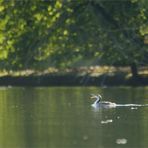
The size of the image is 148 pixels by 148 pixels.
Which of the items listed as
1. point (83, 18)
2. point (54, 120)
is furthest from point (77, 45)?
point (54, 120)

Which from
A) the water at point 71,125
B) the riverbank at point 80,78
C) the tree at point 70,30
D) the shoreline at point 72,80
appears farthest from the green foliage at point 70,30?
the water at point 71,125

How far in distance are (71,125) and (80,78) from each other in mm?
30381

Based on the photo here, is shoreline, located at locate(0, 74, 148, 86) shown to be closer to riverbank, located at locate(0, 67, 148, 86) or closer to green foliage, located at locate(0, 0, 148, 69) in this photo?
riverbank, located at locate(0, 67, 148, 86)

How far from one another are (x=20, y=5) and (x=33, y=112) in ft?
61.1

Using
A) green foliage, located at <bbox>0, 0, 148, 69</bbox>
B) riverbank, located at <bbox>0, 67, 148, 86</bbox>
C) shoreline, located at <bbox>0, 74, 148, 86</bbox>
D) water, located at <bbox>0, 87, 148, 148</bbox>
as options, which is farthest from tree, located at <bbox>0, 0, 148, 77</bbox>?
water, located at <bbox>0, 87, 148, 148</bbox>

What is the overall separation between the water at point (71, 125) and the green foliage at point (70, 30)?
12.0 meters

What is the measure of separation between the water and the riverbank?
1711cm

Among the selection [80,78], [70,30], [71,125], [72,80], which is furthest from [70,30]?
[71,125]

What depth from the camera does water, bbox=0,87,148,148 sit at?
19406 mm

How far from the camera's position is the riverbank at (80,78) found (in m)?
51.1

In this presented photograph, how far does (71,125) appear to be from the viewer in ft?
75.8

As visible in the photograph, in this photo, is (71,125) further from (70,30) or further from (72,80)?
(72,80)

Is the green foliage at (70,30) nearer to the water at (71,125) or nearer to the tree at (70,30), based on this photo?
the tree at (70,30)

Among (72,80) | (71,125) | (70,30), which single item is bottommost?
(71,125)
